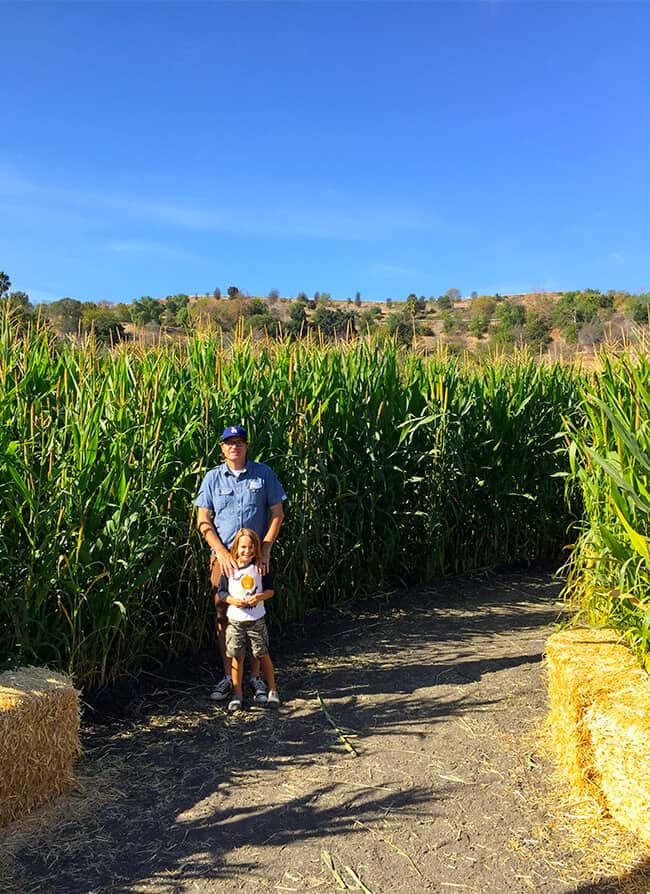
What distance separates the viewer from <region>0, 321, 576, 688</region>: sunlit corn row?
3957 mm

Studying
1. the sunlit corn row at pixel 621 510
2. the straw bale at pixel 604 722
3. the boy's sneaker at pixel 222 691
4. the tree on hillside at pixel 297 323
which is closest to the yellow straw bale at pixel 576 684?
the straw bale at pixel 604 722

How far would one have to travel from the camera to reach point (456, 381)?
7152 mm

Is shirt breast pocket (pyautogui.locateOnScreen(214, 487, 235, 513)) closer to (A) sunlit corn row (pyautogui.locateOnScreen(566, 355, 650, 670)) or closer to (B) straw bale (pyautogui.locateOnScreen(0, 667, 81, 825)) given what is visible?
(B) straw bale (pyautogui.locateOnScreen(0, 667, 81, 825))

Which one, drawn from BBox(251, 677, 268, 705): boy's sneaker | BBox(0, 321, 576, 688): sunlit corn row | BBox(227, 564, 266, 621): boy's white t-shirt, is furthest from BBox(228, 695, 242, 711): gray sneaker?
BBox(0, 321, 576, 688): sunlit corn row

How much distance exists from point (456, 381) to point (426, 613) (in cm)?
241

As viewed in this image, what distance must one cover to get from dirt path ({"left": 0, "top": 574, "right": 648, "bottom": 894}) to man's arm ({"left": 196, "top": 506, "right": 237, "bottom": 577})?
35.8 inches

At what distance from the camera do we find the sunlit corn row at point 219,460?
3957 mm

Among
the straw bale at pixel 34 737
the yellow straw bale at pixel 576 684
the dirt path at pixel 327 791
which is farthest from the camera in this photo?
the yellow straw bale at pixel 576 684

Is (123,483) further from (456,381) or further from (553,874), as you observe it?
(456,381)

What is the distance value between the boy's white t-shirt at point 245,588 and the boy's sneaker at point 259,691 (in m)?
0.58

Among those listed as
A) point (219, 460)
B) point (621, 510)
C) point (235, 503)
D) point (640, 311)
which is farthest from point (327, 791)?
point (640, 311)

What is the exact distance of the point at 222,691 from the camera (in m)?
4.43

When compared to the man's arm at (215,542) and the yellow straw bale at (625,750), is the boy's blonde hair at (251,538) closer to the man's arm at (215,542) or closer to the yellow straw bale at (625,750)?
the man's arm at (215,542)

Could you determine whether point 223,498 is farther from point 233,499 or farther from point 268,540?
point 268,540
